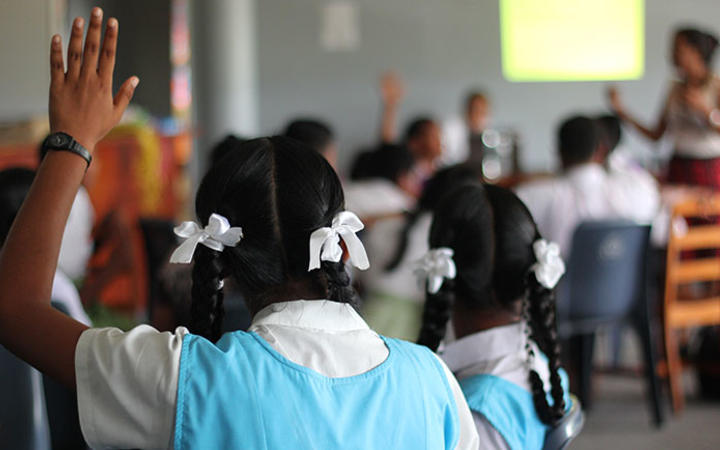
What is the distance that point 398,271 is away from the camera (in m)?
2.60

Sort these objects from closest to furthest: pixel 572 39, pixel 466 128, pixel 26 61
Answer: pixel 26 61 → pixel 466 128 → pixel 572 39

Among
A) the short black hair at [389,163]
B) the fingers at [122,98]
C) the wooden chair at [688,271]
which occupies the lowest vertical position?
the wooden chair at [688,271]

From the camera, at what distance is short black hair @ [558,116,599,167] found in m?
3.40

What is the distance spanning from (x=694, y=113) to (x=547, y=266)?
2.85 metres

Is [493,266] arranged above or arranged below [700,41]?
below

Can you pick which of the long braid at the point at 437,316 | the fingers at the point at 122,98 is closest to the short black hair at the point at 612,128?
the long braid at the point at 437,316

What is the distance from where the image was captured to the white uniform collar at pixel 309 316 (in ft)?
3.14

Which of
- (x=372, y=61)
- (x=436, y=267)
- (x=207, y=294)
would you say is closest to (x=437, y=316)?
(x=436, y=267)

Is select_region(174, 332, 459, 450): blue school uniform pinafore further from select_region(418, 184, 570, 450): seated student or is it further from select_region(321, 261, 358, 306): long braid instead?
select_region(418, 184, 570, 450): seated student

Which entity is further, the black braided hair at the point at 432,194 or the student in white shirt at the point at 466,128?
the student in white shirt at the point at 466,128

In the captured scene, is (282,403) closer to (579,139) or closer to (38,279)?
(38,279)

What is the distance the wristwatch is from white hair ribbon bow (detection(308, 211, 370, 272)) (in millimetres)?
257

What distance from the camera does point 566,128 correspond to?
343 centimetres

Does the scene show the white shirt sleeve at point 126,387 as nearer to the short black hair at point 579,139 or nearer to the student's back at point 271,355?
the student's back at point 271,355
